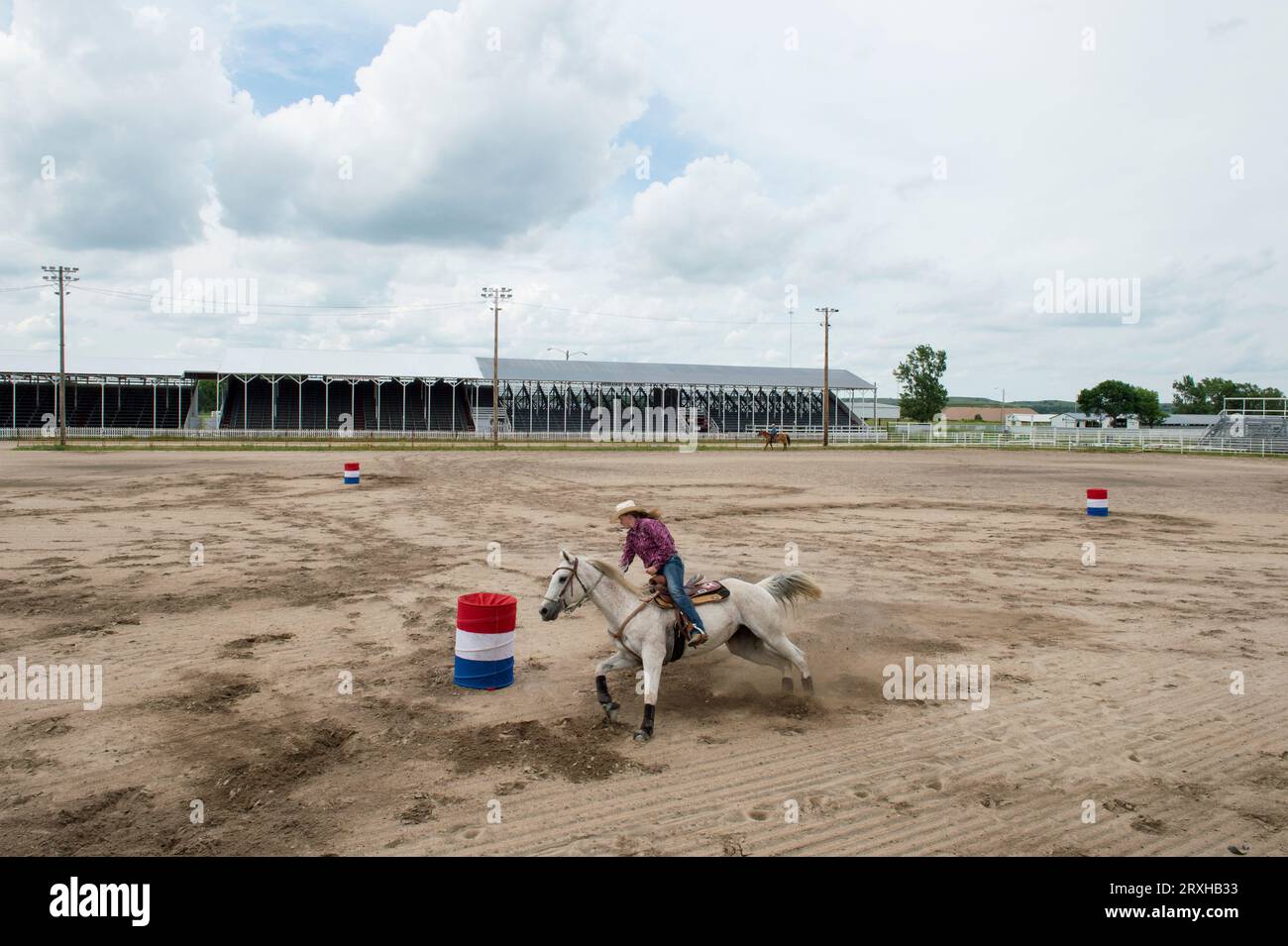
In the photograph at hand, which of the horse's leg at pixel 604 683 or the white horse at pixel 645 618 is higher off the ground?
the white horse at pixel 645 618

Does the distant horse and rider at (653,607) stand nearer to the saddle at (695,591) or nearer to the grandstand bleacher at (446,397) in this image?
the saddle at (695,591)

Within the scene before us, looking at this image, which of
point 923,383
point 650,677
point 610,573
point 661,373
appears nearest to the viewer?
point 650,677

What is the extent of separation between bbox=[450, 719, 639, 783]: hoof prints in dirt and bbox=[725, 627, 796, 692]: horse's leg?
5.25 feet

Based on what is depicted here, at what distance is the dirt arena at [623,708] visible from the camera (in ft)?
15.8

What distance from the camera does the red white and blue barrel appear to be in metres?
7.16

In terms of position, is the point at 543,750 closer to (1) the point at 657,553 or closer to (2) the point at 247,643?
(1) the point at 657,553

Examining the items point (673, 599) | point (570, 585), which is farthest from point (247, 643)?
point (673, 599)

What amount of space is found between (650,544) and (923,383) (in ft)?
359

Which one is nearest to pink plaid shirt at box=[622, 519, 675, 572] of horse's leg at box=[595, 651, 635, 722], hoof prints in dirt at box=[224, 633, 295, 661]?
horse's leg at box=[595, 651, 635, 722]

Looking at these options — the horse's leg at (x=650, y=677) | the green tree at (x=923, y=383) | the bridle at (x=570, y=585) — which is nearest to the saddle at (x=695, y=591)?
the horse's leg at (x=650, y=677)

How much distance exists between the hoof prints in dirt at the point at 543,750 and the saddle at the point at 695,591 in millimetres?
1173

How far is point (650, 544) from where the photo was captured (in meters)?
6.76

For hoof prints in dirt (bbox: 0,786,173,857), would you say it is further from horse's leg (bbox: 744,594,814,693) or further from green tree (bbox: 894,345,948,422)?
green tree (bbox: 894,345,948,422)
